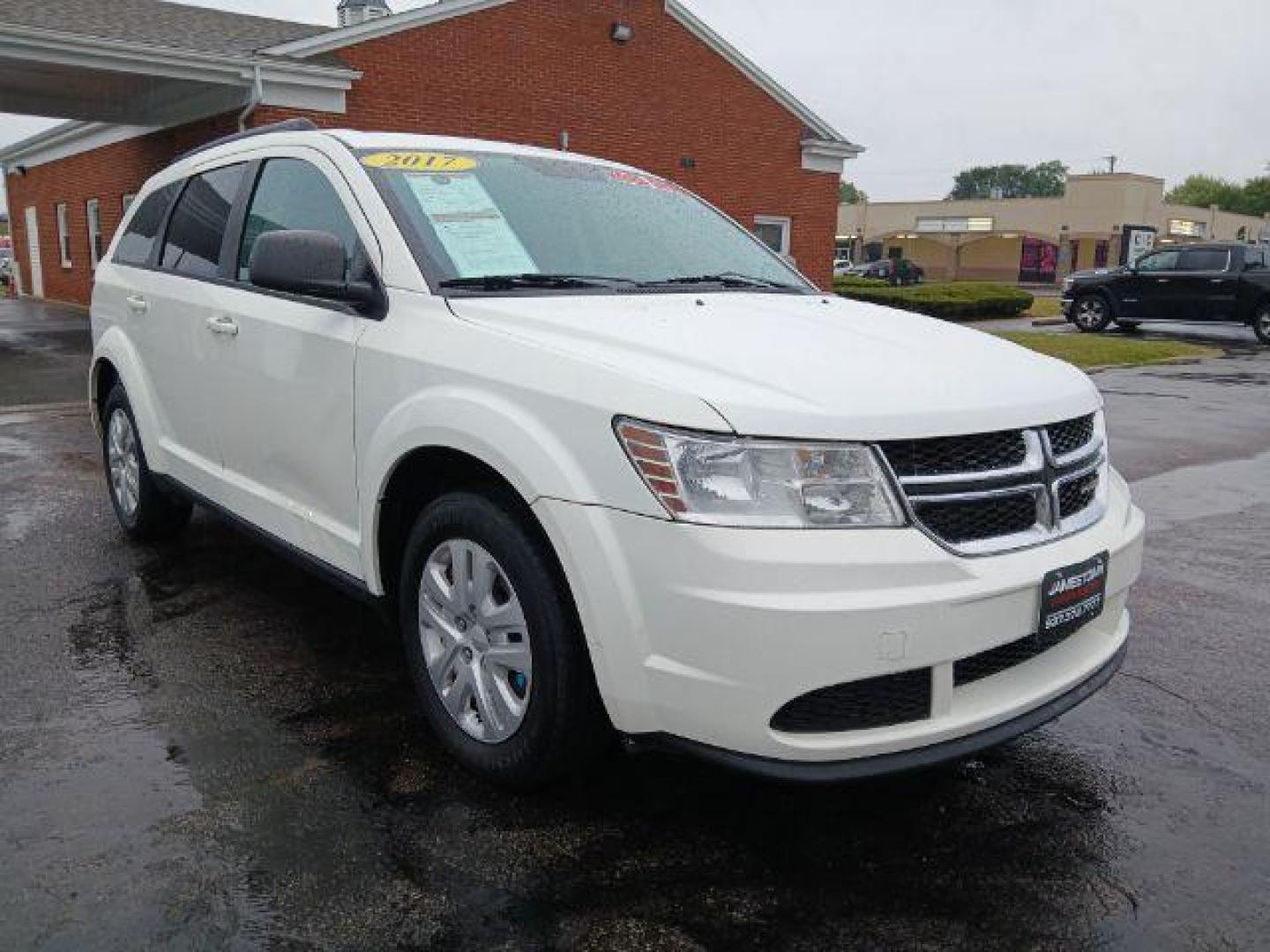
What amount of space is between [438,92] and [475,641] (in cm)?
1499

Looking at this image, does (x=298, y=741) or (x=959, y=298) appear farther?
Result: (x=959, y=298)

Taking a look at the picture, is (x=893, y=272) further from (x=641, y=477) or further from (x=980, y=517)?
(x=641, y=477)

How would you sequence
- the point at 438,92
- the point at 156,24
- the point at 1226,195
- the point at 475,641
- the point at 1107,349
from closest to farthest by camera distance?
1. the point at 475,641
2. the point at 156,24
3. the point at 438,92
4. the point at 1107,349
5. the point at 1226,195

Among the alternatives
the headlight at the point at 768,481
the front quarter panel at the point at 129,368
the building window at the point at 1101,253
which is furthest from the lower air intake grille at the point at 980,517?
the building window at the point at 1101,253

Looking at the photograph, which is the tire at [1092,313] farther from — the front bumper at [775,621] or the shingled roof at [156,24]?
the front bumper at [775,621]

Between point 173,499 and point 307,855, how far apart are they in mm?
2947

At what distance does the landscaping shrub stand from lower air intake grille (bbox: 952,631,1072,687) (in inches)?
859

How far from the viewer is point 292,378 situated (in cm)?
366

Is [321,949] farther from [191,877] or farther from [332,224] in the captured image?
[332,224]

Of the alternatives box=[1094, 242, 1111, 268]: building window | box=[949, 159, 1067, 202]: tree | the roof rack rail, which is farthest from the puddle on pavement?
box=[949, 159, 1067, 202]: tree

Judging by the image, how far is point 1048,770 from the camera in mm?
3230

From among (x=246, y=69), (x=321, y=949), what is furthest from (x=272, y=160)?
(x=246, y=69)

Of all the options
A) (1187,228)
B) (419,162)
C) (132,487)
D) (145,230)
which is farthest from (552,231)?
(1187,228)

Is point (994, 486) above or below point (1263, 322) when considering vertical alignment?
above
